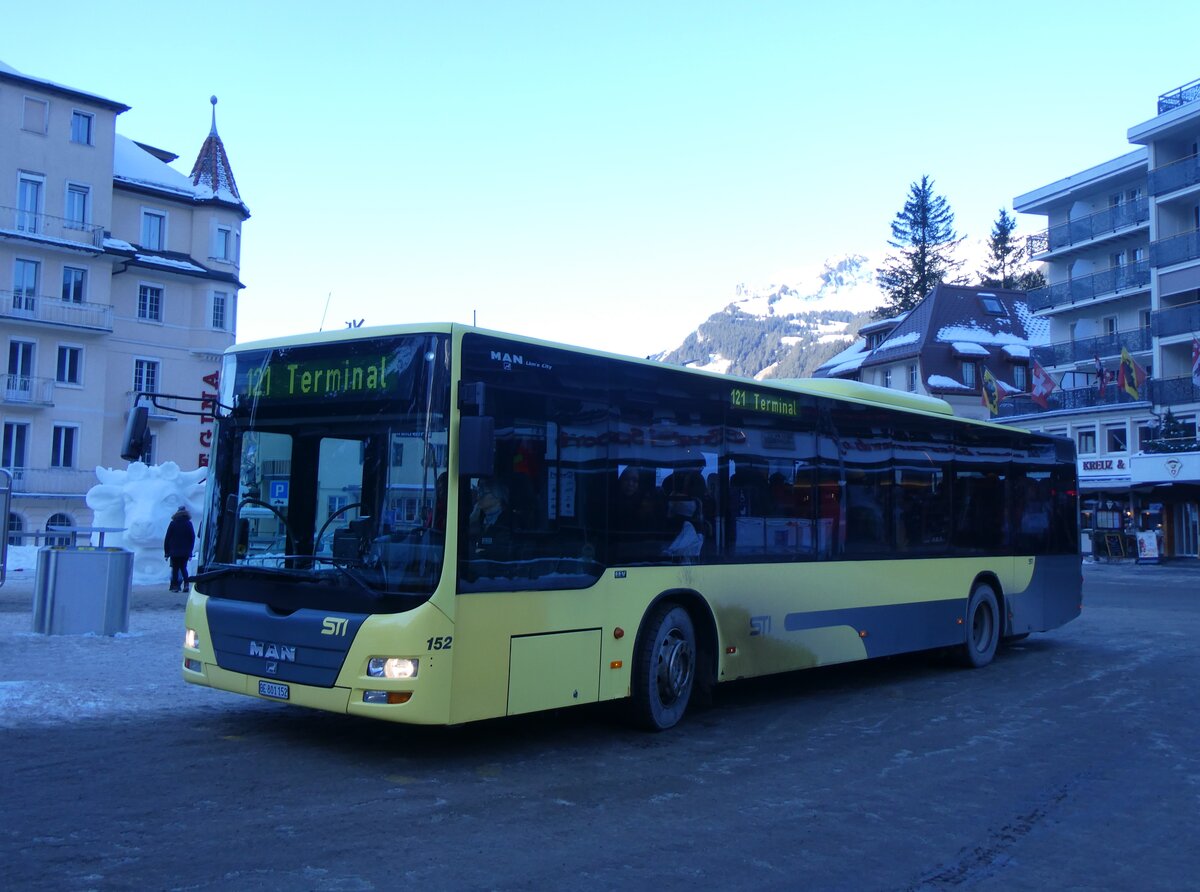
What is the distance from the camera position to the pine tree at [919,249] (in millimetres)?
90188

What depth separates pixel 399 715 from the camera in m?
7.60

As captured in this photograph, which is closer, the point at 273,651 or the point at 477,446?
the point at 477,446

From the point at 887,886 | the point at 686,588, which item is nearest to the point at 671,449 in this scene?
the point at 686,588

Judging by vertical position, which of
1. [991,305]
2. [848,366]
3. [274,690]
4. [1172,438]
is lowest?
[274,690]

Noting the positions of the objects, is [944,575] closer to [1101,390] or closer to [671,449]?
[671,449]

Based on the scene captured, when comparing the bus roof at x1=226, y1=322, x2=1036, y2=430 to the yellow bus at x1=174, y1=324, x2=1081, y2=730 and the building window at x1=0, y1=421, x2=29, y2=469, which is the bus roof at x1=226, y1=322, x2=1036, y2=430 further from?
the building window at x1=0, y1=421, x2=29, y2=469

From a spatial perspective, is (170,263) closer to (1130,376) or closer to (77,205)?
(77,205)

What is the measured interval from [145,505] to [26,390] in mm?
24082

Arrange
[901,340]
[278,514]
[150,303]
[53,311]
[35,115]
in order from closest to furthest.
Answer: [278,514] < [35,115] < [53,311] < [150,303] < [901,340]

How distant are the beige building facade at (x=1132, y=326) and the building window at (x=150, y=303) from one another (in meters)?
39.6

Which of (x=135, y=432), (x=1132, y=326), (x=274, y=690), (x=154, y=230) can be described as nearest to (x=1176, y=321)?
(x=1132, y=326)

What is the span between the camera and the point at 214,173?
55.1 meters

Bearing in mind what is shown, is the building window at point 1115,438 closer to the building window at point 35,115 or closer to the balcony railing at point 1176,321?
the balcony railing at point 1176,321

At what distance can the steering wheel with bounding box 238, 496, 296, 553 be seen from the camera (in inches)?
327
